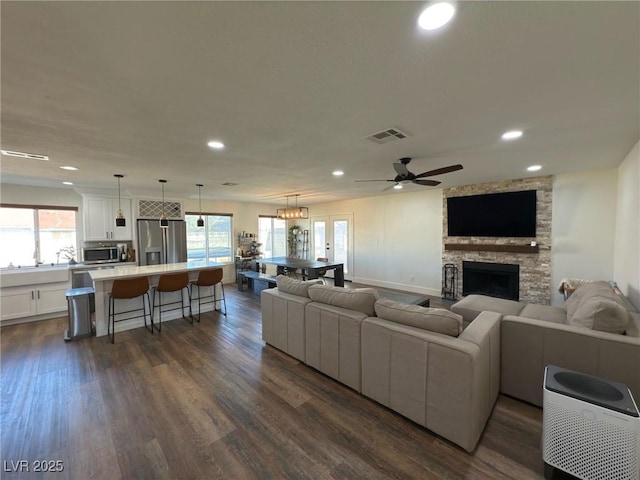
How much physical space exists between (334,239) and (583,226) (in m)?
5.82

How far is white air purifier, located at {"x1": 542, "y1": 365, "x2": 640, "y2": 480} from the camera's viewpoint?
58.7 inches

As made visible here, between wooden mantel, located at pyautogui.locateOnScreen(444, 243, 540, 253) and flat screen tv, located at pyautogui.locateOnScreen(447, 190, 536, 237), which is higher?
flat screen tv, located at pyautogui.locateOnScreen(447, 190, 536, 237)

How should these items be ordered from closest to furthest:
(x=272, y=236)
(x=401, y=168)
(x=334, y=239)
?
(x=401, y=168), (x=334, y=239), (x=272, y=236)

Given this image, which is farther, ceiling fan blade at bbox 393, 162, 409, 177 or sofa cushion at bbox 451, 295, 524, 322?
ceiling fan blade at bbox 393, 162, 409, 177

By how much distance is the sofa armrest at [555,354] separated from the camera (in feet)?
6.58

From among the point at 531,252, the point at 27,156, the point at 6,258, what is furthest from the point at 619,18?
the point at 6,258

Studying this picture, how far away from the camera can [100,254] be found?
5.63 m

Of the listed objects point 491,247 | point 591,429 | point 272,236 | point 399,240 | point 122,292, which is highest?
point 272,236

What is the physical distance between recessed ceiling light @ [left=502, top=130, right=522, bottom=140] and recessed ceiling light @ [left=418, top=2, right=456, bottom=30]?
1.93 meters

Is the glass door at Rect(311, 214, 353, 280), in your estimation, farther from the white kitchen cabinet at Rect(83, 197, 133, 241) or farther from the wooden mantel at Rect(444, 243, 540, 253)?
the white kitchen cabinet at Rect(83, 197, 133, 241)

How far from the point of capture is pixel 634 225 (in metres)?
3.09

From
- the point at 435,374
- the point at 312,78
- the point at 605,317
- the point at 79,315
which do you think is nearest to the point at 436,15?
the point at 312,78

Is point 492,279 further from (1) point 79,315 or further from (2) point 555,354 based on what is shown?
(1) point 79,315

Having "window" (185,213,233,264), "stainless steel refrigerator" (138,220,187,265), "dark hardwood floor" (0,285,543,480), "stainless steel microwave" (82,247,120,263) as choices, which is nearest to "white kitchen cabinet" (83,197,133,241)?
"stainless steel microwave" (82,247,120,263)
